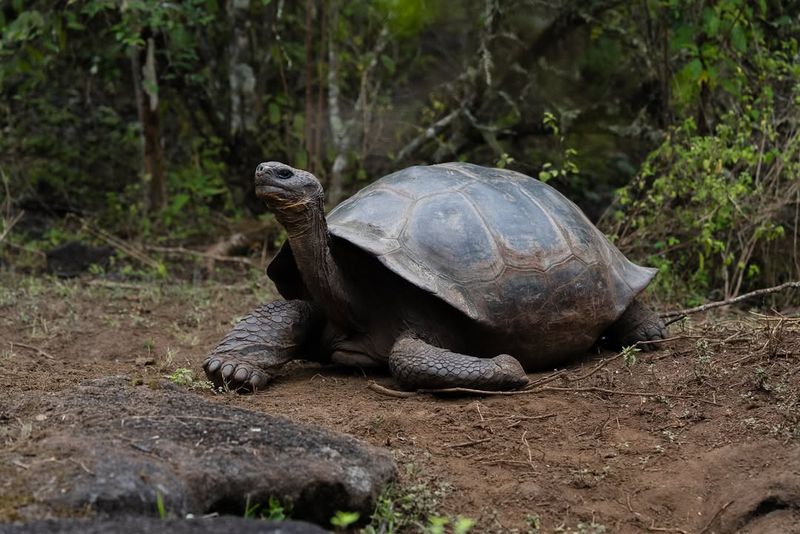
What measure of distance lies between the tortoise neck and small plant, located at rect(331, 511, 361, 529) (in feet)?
5.43

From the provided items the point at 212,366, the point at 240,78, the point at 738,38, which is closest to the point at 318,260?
the point at 212,366

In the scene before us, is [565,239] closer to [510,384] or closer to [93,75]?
[510,384]

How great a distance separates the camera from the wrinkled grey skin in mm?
4043

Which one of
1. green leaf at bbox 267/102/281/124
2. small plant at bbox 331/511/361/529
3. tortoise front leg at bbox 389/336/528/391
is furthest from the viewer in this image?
green leaf at bbox 267/102/281/124

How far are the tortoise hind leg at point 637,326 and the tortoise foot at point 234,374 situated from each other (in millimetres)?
1815

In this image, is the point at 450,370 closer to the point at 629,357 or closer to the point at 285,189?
the point at 629,357

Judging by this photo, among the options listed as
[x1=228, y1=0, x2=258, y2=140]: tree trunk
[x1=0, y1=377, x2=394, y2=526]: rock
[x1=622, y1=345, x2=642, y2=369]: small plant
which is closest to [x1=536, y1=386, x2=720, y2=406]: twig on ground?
[x1=622, y1=345, x2=642, y2=369]: small plant

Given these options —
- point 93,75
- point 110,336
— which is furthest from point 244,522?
point 93,75

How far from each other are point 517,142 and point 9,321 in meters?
4.87

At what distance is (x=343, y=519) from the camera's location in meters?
2.35

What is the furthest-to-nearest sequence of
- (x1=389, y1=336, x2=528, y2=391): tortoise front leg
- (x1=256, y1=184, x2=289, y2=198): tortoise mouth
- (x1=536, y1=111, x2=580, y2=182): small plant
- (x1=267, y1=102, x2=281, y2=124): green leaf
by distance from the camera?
1. (x1=267, y1=102, x2=281, y2=124): green leaf
2. (x1=536, y1=111, x2=580, y2=182): small plant
3. (x1=256, y1=184, x2=289, y2=198): tortoise mouth
4. (x1=389, y1=336, x2=528, y2=391): tortoise front leg

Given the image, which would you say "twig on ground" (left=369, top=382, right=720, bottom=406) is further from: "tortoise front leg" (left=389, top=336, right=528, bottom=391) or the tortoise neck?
the tortoise neck

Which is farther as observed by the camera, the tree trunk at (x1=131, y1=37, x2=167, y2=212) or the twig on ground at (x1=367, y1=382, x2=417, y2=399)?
the tree trunk at (x1=131, y1=37, x2=167, y2=212)

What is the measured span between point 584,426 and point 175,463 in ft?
5.06
